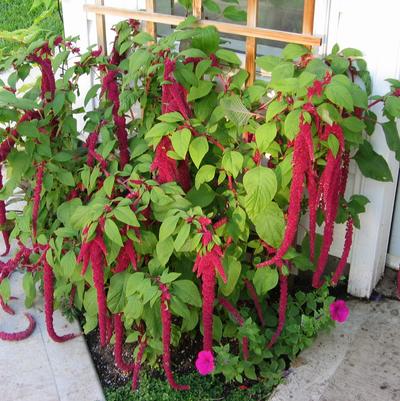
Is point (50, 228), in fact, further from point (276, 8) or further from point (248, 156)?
point (276, 8)

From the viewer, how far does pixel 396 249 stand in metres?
2.69

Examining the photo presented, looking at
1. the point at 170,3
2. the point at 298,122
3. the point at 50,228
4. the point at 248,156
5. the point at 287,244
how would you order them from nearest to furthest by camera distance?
the point at 298,122, the point at 287,244, the point at 248,156, the point at 50,228, the point at 170,3

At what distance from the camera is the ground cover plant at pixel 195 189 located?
192cm

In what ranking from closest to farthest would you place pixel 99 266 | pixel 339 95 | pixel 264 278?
pixel 339 95 < pixel 99 266 < pixel 264 278

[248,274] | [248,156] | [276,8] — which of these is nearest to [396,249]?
[248,274]

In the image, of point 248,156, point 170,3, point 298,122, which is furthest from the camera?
point 170,3

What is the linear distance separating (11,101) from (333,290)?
1593 millimetres

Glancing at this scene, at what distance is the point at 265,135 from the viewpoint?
1962mm

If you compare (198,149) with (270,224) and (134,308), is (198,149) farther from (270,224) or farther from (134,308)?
(134,308)

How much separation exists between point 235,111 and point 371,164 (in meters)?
0.56

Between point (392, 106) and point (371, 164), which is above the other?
point (392, 106)

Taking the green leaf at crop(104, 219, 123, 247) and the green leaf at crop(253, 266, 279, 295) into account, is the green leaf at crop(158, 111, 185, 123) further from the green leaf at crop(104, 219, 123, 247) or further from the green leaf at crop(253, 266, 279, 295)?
the green leaf at crop(253, 266, 279, 295)

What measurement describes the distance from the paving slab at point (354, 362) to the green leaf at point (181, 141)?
94cm

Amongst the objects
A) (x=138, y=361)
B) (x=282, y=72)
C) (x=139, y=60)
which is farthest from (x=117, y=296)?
(x=282, y=72)
